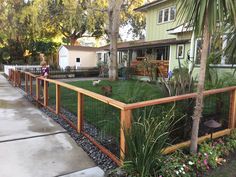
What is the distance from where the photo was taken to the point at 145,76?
1540 centimetres

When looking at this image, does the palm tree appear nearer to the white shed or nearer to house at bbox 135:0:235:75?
house at bbox 135:0:235:75

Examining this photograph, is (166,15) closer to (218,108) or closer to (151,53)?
(151,53)

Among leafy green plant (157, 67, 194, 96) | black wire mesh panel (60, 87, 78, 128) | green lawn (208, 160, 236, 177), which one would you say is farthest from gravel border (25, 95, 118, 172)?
leafy green plant (157, 67, 194, 96)

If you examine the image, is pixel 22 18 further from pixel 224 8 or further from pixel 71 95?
pixel 224 8

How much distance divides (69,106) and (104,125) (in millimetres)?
2545

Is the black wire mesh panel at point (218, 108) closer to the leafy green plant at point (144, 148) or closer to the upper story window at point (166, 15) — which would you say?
the leafy green plant at point (144, 148)

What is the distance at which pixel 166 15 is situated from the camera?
50.5 feet

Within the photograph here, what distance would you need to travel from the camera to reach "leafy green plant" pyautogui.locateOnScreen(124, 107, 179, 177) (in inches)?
110

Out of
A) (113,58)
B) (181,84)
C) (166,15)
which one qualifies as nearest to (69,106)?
(181,84)

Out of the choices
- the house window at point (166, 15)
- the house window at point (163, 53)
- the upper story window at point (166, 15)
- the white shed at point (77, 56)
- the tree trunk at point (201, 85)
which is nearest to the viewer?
the tree trunk at point (201, 85)

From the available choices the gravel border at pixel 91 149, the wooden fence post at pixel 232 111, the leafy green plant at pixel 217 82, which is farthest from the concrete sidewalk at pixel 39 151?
the leafy green plant at pixel 217 82

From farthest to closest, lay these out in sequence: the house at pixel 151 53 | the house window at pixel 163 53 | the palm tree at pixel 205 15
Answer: the house window at pixel 163 53, the house at pixel 151 53, the palm tree at pixel 205 15

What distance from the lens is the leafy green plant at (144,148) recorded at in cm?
279

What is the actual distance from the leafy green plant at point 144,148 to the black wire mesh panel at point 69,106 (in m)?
2.42
